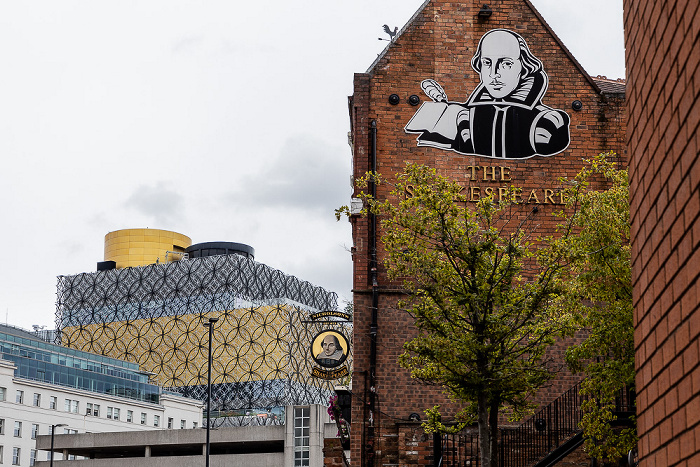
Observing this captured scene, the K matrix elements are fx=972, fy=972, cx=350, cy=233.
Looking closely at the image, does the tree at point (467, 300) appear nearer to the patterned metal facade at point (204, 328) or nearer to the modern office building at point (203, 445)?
the modern office building at point (203, 445)

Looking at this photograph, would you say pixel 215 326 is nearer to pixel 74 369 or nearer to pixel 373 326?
pixel 74 369

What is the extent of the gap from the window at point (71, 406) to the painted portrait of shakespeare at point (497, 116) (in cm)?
8282

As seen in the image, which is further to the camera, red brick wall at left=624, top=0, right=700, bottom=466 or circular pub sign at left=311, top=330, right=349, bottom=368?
circular pub sign at left=311, top=330, right=349, bottom=368

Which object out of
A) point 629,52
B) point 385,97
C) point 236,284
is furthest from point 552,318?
point 236,284

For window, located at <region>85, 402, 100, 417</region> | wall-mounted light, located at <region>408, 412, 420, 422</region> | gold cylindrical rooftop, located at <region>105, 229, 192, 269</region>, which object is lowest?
wall-mounted light, located at <region>408, 412, 420, 422</region>

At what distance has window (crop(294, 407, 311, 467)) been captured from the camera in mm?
72312

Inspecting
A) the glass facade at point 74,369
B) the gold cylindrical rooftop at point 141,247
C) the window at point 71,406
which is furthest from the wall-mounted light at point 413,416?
the gold cylindrical rooftop at point 141,247

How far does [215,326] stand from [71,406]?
838 inches

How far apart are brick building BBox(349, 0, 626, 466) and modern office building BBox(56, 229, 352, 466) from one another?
78.8 meters

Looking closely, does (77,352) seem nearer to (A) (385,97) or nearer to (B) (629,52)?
(A) (385,97)

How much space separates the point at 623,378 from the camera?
16.6m

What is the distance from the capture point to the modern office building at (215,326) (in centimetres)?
11162

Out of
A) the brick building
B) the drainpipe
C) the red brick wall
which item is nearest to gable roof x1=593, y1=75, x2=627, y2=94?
the brick building

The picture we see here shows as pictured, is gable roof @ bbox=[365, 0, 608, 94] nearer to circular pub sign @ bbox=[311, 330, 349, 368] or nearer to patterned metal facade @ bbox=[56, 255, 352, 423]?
circular pub sign @ bbox=[311, 330, 349, 368]
